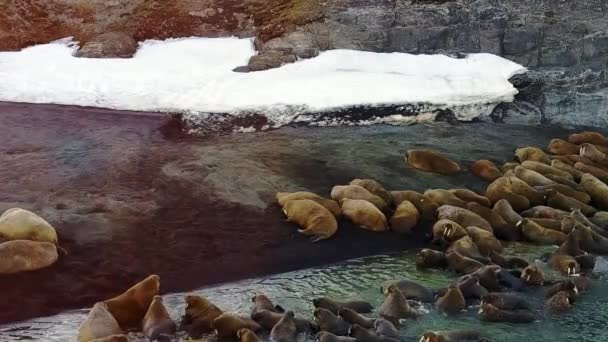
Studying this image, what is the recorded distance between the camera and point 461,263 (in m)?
7.80

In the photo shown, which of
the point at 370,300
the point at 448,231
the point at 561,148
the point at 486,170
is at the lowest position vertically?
the point at 370,300

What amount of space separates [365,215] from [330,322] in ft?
9.11

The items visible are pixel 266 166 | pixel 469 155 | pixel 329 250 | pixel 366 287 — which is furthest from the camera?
pixel 469 155

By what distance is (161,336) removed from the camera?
604 centimetres

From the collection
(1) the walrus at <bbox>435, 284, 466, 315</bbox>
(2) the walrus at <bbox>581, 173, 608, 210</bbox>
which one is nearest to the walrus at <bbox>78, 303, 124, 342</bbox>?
(1) the walrus at <bbox>435, 284, 466, 315</bbox>

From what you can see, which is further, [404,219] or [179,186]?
[179,186]

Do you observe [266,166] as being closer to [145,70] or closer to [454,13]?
[145,70]

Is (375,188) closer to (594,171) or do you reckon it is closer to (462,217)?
(462,217)

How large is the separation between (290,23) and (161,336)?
11556 mm

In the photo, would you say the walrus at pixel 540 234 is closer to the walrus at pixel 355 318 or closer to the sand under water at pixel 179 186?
the sand under water at pixel 179 186

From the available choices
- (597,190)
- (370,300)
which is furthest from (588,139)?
(370,300)

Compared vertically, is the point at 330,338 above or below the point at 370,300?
above

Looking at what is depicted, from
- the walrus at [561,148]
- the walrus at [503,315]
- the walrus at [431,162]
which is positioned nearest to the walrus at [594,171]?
the walrus at [561,148]

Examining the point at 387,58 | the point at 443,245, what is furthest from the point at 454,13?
the point at 443,245
